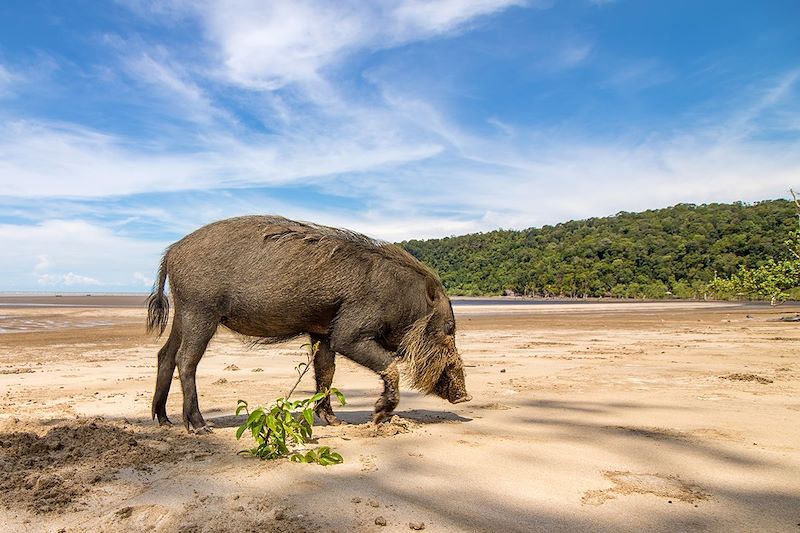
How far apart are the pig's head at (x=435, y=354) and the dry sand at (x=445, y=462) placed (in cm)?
40

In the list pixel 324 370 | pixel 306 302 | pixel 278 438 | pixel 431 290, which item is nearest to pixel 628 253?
pixel 431 290

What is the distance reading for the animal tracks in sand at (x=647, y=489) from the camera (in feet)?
12.3

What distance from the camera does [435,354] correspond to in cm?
653

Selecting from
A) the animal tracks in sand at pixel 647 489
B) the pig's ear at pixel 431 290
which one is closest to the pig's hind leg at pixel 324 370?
the pig's ear at pixel 431 290

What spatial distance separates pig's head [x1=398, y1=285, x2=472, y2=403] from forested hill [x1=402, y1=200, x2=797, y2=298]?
2273 inches

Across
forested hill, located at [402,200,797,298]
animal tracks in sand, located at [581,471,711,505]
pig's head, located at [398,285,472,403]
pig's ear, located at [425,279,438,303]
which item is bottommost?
animal tracks in sand, located at [581,471,711,505]

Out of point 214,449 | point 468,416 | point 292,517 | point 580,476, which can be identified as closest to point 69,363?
point 214,449

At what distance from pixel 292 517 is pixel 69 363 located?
37.9 feet

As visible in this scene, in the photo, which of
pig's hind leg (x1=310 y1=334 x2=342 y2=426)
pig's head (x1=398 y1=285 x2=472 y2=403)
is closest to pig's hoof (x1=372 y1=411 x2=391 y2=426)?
pig's head (x1=398 y1=285 x2=472 y2=403)

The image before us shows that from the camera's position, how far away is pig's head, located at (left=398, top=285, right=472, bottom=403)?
21.0 feet

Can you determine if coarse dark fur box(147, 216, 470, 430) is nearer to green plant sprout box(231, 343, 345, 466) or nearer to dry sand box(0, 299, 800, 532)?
dry sand box(0, 299, 800, 532)

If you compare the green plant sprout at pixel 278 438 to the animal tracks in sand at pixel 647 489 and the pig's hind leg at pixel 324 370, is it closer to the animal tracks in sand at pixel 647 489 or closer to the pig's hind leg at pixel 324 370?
the pig's hind leg at pixel 324 370

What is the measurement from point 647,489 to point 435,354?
2.98 metres

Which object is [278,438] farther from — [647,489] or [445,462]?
[647,489]
